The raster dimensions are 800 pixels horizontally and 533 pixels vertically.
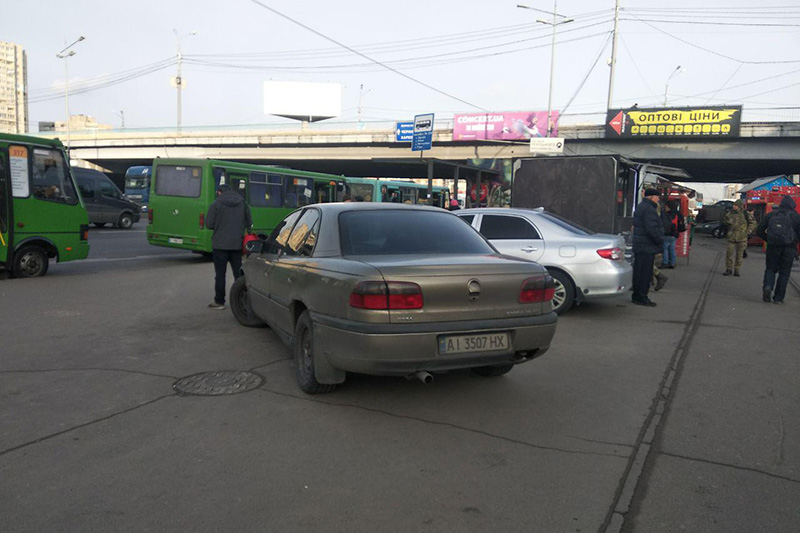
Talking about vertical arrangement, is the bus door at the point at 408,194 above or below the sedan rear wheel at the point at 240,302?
above

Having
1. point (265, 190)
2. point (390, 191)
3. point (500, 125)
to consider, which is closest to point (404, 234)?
point (265, 190)

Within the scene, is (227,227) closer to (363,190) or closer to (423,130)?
(423,130)

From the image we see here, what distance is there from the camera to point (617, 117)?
38.2m

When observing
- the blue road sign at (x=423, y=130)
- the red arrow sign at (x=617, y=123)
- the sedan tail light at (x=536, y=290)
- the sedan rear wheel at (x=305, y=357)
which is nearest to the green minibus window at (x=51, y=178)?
the sedan rear wheel at (x=305, y=357)

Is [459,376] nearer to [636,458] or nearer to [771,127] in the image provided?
[636,458]

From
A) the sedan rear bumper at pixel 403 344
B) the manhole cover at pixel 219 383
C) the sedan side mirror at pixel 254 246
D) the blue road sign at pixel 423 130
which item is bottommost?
the manhole cover at pixel 219 383

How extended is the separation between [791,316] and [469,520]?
8.35 meters

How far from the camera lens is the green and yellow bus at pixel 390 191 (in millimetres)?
28625

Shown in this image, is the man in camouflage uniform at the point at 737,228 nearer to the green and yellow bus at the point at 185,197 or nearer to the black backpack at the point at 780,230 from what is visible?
the black backpack at the point at 780,230

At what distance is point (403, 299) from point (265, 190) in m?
15.1

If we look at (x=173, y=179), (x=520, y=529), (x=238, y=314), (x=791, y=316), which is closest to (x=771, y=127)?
(x=791, y=316)

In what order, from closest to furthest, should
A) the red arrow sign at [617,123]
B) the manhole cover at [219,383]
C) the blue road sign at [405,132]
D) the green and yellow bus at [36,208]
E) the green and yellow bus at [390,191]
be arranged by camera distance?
1. the manhole cover at [219,383]
2. the green and yellow bus at [36,208]
3. the green and yellow bus at [390,191]
4. the red arrow sign at [617,123]
5. the blue road sign at [405,132]

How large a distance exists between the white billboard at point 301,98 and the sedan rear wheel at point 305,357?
67655 millimetres

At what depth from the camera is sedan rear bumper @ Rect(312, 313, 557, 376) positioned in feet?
13.9
